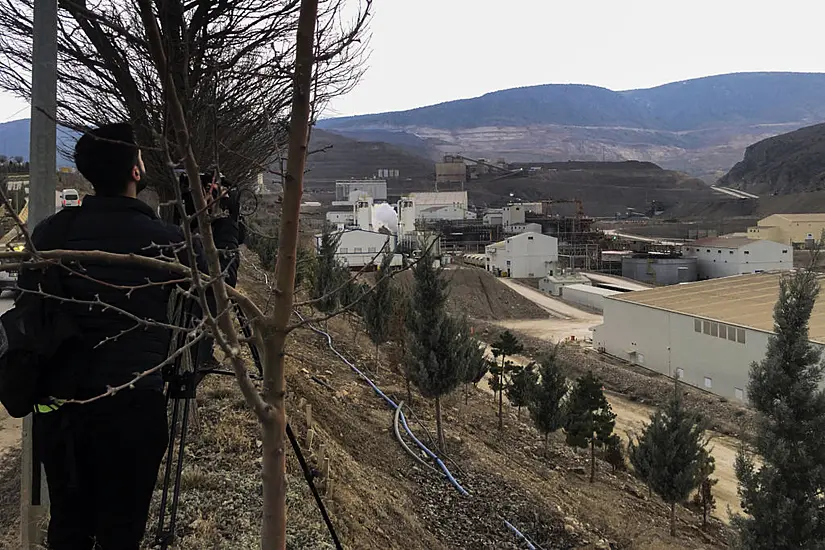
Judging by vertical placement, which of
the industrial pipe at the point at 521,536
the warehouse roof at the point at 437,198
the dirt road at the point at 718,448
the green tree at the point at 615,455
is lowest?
the dirt road at the point at 718,448

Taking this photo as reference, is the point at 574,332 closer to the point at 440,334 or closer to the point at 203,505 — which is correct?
the point at 440,334

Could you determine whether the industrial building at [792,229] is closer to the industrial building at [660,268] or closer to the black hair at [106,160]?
the industrial building at [660,268]

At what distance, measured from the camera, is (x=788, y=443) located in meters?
8.39

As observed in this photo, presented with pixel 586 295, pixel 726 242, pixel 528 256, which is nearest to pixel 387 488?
pixel 586 295

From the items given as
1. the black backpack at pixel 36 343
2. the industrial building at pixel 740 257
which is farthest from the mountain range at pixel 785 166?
the black backpack at pixel 36 343

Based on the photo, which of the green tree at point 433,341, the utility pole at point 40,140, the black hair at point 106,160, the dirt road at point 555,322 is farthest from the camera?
the dirt road at point 555,322

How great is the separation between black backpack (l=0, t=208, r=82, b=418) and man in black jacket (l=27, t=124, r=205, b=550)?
3cm

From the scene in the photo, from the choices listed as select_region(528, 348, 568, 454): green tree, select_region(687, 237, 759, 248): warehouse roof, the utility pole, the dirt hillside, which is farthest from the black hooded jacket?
select_region(687, 237, 759, 248): warehouse roof

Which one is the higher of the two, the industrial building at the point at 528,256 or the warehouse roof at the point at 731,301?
the industrial building at the point at 528,256

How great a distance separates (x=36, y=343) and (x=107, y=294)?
25 cm

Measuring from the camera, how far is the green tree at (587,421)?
45.3 ft

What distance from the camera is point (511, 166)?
13225cm

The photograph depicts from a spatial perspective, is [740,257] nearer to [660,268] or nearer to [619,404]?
[660,268]

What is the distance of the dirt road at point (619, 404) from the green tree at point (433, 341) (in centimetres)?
577
